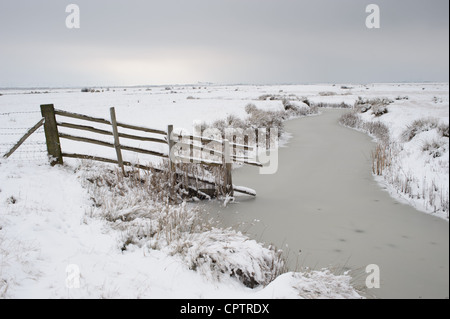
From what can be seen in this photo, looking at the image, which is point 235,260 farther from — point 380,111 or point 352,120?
point 352,120

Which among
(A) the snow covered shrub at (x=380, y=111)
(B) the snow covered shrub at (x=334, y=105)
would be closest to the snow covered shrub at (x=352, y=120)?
(A) the snow covered shrub at (x=380, y=111)

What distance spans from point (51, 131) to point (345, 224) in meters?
7.41

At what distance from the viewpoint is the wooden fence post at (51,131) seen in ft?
24.6

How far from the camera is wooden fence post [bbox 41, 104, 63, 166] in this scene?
7.48m

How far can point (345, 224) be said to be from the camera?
20.1ft

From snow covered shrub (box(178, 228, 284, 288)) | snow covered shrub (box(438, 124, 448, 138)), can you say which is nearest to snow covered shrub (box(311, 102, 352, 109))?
snow covered shrub (box(178, 228, 284, 288))

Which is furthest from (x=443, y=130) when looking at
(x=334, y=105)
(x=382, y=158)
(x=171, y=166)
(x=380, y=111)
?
(x=334, y=105)

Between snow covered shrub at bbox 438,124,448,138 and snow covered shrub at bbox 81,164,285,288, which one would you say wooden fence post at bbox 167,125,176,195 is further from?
snow covered shrub at bbox 438,124,448,138

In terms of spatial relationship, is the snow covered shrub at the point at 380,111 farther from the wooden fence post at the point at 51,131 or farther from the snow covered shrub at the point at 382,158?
the wooden fence post at the point at 51,131

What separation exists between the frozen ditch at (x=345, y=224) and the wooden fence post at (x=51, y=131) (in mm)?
4353

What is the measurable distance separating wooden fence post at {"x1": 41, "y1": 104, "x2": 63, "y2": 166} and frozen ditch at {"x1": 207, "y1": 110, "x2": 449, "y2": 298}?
171 inches
